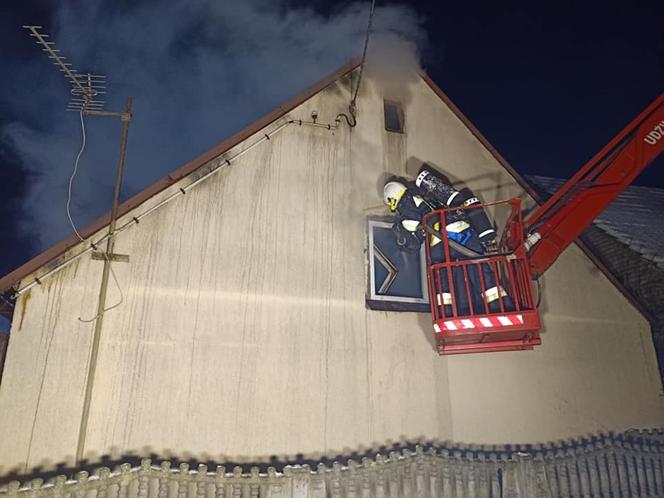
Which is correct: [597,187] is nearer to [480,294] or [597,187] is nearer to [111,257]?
[480,294]

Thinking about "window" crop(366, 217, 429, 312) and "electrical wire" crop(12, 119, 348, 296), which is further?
"window" crop(366, 217, 429, 312)

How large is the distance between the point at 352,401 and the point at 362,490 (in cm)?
142

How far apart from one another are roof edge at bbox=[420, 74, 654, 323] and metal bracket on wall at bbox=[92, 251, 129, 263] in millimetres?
5286

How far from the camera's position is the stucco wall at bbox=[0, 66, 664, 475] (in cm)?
516

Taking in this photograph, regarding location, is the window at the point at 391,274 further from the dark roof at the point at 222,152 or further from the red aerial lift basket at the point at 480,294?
the dark roof at the point at 222,152

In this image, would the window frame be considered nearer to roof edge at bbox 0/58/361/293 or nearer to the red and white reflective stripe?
roof edge at bbox 0/58/361/293

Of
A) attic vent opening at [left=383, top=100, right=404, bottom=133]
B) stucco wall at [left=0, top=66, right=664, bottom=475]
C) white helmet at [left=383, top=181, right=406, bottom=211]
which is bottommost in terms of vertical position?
stucco wall at [left=0, top=66, right=664, bottom=475]

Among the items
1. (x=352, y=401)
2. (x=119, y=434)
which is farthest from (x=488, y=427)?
(x=119, y=434)

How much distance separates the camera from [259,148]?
665 centimetres

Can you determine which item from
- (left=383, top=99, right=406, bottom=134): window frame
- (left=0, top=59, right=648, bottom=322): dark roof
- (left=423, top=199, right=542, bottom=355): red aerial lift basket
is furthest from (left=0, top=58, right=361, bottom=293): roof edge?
(left=423, top=199, right=542, bottom=355): red aerial lift basket

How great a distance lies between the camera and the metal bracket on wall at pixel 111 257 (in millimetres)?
5500

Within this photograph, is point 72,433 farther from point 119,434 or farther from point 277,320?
point 277,320

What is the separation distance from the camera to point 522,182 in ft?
25.2

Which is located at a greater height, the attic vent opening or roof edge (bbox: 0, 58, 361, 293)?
the attic vent opening
